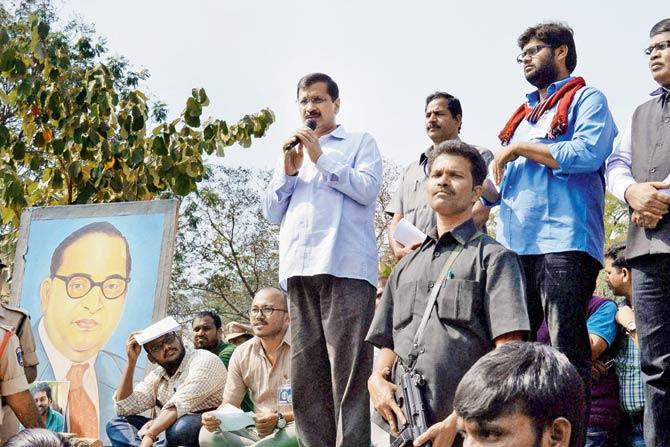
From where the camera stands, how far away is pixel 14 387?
5.15m

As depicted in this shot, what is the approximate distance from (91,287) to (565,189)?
16.4 feet

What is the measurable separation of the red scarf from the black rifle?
1.32m

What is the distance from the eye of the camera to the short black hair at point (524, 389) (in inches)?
79.4

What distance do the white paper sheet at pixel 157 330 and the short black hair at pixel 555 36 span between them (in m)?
3.54

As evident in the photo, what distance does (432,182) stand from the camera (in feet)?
12.4

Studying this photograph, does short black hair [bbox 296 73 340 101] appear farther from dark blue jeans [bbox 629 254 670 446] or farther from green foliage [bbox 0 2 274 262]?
green foliage [bbox 0 2 274 262]

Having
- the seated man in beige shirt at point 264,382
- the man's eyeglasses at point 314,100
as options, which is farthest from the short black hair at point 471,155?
the seated man in beige shirt at point 264,382

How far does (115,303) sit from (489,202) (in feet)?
14.0

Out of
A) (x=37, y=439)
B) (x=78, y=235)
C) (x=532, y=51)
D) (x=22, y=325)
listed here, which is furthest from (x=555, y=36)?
(x=78, y=235)

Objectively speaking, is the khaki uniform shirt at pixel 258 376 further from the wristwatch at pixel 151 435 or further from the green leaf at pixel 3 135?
the green leaf at pixel 3 135

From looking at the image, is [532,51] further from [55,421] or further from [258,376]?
[55,421]

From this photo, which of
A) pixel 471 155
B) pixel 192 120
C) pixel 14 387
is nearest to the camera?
pixel 471 155

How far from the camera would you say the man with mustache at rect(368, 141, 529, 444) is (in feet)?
11.1

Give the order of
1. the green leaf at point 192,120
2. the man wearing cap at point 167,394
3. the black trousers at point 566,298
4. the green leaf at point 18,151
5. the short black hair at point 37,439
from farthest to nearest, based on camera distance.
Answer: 1. the green leaf at point 18,151
2. the green leaf at point 192,120
3. the man wearing cap at point 167,394
4. the black trousers at point 566,298
5. the short black hair at point 37,439
